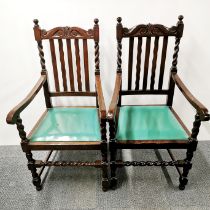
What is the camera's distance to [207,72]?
1.79 metres

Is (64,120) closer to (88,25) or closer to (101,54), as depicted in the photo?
(101,54)

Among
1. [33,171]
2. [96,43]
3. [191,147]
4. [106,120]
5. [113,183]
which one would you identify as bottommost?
[113,183]

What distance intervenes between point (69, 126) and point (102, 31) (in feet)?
2.30

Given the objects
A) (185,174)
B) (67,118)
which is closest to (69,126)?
(67,118)

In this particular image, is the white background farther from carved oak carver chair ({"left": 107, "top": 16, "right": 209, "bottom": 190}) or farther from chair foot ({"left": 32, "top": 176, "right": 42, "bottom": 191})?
chair foot ({"left": 32, "top": 176, "right": 42, "bottom": 191})

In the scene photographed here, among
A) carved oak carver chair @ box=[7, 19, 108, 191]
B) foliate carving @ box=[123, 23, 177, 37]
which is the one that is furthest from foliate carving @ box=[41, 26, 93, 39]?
foliate carving @ box=[123, 23, 177, 37]

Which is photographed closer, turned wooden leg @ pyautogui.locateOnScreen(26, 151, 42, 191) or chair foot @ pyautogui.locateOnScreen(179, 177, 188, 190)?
turned wooden leg @ pyautogui.locateOnScreen(26, 151, 42, 191)

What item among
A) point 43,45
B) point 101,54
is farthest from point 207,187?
point 43,45

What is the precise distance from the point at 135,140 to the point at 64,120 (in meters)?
0.49

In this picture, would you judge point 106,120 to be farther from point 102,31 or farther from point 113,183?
point 102,31

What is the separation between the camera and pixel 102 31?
5.35 feet

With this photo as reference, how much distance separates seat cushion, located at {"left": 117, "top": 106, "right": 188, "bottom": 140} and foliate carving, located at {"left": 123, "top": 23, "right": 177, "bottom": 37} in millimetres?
500

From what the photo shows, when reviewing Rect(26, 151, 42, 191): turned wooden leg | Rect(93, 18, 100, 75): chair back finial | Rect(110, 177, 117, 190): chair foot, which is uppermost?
Rect(93, 18, 100, 75): chair back finial

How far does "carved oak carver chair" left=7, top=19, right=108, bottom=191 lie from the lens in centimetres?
136
